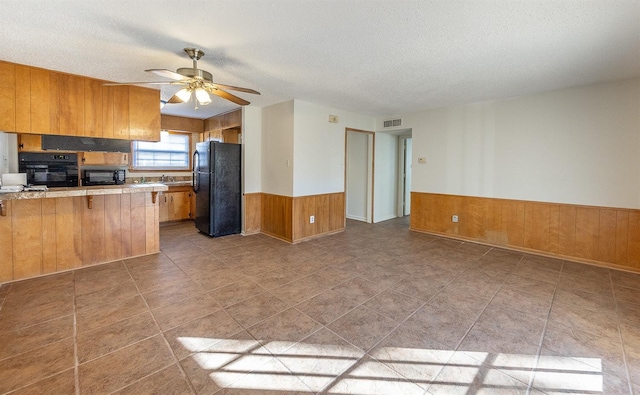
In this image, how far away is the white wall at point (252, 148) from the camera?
212 inches

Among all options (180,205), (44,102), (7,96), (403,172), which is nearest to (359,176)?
(403,172)

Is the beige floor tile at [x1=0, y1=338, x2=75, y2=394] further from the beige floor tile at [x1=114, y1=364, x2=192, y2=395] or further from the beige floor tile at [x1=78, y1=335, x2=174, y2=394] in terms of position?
the beige floor tile at [x1=114, y1=364, x2=192, y2=395]

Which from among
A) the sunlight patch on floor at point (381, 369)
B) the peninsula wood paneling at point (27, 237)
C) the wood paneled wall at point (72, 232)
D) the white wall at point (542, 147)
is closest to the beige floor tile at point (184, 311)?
the sunlight patch on floor at point (381, 369)

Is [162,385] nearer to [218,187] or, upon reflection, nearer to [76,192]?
[76,192]

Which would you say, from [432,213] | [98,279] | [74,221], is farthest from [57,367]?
[432,213]

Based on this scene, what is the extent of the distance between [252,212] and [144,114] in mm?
2392

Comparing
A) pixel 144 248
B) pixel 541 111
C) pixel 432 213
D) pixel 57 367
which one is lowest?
pixel 57 367

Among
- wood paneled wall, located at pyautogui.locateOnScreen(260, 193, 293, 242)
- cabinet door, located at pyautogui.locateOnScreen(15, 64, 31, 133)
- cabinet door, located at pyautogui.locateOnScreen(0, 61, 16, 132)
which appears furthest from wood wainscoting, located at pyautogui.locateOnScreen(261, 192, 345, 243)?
cabinet door, located at pyautogui.locateOnScreen(0, 61, 16, 132)

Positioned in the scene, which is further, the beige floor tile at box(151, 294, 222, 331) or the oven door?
the oven door

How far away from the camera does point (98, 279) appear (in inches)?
128

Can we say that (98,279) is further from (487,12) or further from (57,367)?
(487,12)

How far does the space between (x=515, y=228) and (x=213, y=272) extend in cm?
457

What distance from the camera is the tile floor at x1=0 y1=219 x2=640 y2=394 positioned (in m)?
1.78

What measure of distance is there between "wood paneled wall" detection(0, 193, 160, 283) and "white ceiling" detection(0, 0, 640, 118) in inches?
64.1
